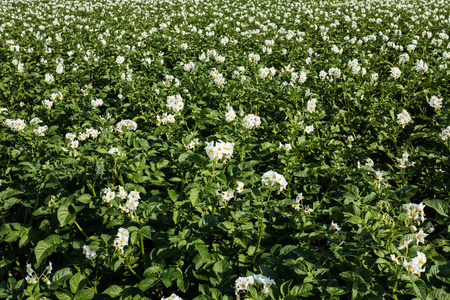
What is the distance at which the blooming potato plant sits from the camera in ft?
7.17

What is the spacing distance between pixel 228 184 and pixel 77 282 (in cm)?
139

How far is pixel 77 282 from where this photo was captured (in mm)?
2238

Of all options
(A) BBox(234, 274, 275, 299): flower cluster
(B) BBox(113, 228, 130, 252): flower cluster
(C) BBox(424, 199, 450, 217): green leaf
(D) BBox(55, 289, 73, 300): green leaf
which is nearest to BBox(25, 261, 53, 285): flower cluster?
(D) BBox(55, 289, 73, 300): green leaf

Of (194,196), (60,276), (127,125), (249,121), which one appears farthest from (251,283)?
(127,125)

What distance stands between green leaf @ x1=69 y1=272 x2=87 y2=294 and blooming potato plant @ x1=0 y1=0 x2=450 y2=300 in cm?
1

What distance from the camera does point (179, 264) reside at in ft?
7.90

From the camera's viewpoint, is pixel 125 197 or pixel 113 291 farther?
pixel 125 197

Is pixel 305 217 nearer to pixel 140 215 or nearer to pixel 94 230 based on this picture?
pixel 140 215

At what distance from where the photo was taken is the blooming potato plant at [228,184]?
2186mm

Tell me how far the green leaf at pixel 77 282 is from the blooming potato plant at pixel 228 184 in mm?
12

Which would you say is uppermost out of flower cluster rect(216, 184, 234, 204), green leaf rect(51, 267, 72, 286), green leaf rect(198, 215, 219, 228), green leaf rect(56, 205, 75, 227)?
flower cluster rect(216, 184, 234, 204)

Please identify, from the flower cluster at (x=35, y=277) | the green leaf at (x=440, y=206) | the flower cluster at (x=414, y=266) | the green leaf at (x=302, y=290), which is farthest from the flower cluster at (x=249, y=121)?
the flower cluster at (x=35, y=277)

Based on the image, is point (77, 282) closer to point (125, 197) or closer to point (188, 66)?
point (125, 197)

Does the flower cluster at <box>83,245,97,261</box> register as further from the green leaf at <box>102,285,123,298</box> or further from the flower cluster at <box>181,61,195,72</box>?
the flower cluster at <box>181,61,195,72</box>
